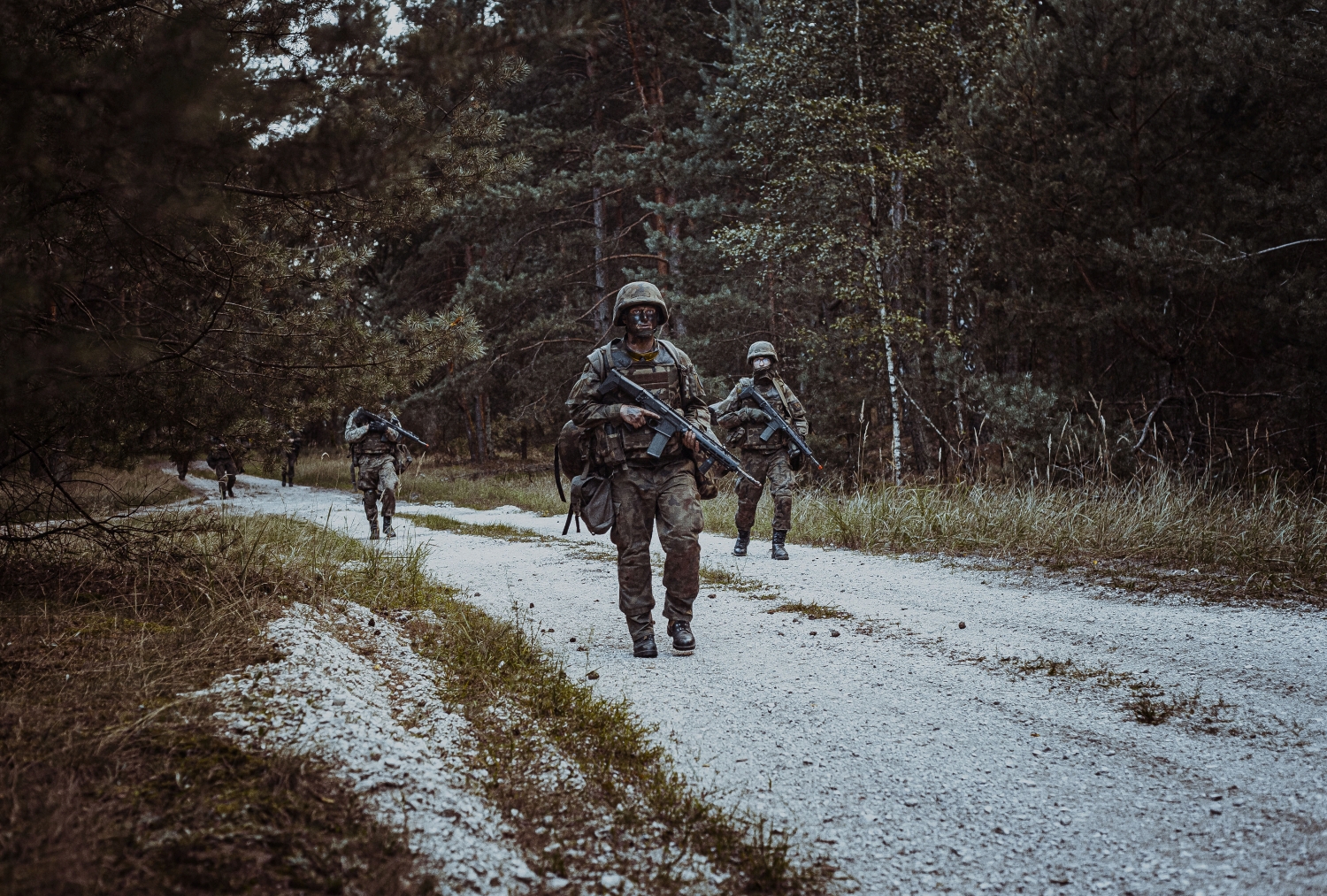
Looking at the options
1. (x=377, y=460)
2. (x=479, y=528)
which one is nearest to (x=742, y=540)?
(x=479, y=528)

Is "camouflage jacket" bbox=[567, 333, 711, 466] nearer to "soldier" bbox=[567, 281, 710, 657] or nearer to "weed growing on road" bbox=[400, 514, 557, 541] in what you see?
"soldier" bbox=[567, 281, 710, 657]

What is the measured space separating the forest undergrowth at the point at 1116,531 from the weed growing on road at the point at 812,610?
7.97 feet

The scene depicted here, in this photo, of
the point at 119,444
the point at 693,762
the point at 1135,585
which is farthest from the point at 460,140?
the point at 1135,585

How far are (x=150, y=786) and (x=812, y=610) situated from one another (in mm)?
4464

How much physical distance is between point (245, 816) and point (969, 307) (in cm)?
1403

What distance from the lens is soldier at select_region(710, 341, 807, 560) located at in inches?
366

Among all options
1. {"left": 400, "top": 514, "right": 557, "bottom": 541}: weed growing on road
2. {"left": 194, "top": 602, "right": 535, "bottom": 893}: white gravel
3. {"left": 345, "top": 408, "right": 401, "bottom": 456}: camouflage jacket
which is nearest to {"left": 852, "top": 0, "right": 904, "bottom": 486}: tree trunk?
{"left": 400, "top": 514, "right": 557, "bottom": 541}: weed growing on road

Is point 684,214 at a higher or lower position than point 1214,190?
higher

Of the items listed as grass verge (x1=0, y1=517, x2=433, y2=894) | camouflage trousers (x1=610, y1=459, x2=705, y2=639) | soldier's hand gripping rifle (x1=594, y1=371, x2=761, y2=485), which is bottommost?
grass verge (x1=0, y1=517, x2=433, y2=894)

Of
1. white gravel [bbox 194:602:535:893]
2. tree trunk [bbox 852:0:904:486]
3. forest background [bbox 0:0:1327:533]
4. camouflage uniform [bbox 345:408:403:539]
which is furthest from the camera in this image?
tree trunk [bbox 852:0:904:486]

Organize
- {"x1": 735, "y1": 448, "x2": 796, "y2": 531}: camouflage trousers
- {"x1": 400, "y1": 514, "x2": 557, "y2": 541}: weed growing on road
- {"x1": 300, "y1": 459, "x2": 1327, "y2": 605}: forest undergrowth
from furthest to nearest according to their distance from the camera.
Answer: {"x1": 400, "y1": 514, "x2": 557, "y2": 541}: weed growing on road
{"x1": 735, "y1": 448, "x2": 796, "y2": 531}: camouflage trousers
{"x1": 300, "y1": 459, "x2": 1327, "y2": 605}: forest undergrowth

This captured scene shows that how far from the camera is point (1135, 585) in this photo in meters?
6.52

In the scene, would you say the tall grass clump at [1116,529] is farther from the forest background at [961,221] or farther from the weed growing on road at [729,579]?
the weed growing on road at [729,579]

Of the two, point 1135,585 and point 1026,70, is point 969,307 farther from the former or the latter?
point 1135,585
